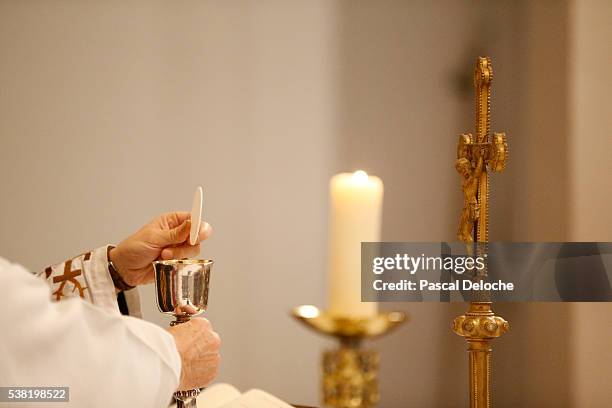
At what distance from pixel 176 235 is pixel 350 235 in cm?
70

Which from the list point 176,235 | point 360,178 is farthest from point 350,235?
point 176,235

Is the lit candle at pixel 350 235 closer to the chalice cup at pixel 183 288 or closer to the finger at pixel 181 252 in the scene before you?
the chalice cup at pixel 183 288

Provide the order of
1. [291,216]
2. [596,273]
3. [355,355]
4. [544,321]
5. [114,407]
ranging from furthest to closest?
1. [291,216]
2. [544,321]
3. [596,273]
4. [114,407]
5. [355,355]

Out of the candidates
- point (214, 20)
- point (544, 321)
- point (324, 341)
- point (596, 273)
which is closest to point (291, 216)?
point (324, 341)

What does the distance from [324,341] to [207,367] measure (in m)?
1.00

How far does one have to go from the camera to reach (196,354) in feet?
2.29

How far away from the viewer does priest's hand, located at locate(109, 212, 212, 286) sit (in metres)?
1.00

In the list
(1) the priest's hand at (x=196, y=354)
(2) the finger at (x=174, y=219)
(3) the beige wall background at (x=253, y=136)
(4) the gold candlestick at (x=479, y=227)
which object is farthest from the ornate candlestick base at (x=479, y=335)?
(3) the beige wall background at (x=253, y=136)

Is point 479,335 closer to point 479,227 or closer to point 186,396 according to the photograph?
point 479,227

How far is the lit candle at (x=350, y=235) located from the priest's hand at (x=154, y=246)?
0.67m

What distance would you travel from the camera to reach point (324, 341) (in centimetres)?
167

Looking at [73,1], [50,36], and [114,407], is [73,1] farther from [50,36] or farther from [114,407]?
[114,407]

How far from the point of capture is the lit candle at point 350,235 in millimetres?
324

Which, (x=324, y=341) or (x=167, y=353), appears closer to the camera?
(x=167, y=353)
